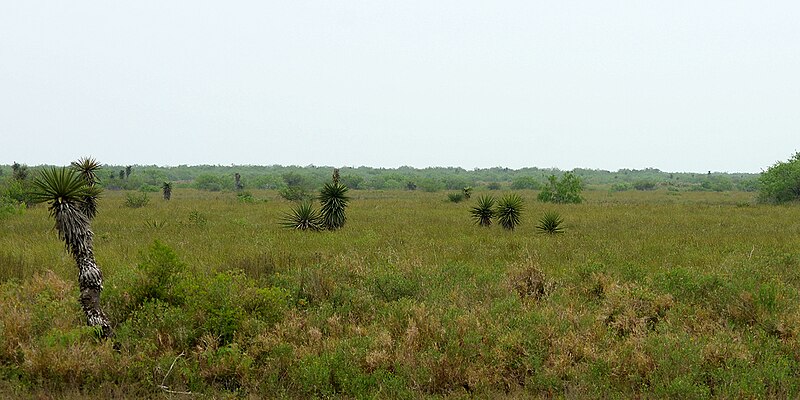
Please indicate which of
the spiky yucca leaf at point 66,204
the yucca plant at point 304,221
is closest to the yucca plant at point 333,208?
the yucca plant at point 304,221

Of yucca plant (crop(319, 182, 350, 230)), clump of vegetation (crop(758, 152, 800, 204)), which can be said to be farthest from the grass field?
clump of vegetation (crop(758, 152, 800, 204))

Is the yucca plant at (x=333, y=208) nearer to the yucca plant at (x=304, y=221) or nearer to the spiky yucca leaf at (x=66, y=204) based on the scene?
the yucca plant at (x=304, y=221)

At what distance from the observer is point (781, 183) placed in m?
36.8

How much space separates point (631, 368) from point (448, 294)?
3.38 m

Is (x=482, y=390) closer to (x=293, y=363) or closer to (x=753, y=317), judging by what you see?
(x=293, y=363)

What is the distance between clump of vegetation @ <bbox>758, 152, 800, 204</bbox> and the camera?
36.6m

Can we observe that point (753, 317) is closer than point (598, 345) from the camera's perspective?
No

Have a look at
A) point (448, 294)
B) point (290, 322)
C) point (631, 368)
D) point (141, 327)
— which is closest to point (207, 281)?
point (141, 327)

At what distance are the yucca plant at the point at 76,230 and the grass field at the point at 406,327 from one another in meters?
0.37

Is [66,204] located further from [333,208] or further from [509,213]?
[509,213]

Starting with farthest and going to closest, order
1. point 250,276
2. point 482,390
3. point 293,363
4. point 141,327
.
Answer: point 250,276 → point 141,327 → point 293,363 → point 482,390

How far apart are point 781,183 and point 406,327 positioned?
41.0m

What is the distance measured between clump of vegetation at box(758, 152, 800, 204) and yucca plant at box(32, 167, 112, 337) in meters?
44.4

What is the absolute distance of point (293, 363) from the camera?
6941 mm
